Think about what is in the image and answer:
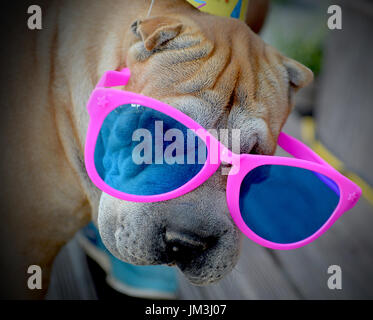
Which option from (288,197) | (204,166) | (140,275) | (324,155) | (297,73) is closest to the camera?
(204,166)

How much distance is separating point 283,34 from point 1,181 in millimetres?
1478

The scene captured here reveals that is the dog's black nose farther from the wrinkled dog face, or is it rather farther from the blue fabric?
the blue fabric

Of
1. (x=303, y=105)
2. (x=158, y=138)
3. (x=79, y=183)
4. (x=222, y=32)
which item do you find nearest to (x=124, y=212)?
(x=158, y=138)

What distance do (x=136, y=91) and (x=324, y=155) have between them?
55.1 inches

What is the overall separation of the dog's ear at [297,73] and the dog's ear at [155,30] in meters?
0.25

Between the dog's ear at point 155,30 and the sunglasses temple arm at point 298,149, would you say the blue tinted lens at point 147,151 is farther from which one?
the sunglasses temple arm at point 298,149

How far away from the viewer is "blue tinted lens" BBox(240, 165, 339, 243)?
797mm

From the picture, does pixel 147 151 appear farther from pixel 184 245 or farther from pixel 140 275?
pixel 140 275

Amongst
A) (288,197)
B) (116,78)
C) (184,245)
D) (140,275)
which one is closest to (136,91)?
(116,78)

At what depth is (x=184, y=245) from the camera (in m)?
0.73

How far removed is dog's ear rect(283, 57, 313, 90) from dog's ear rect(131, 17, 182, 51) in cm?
25

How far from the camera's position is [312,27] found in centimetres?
190

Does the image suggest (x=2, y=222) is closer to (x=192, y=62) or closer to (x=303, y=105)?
(x=192, y=62)

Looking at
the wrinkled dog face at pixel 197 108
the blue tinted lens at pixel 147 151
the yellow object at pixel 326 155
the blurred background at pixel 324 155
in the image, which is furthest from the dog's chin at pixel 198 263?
the yellow object at pixel 326 155
